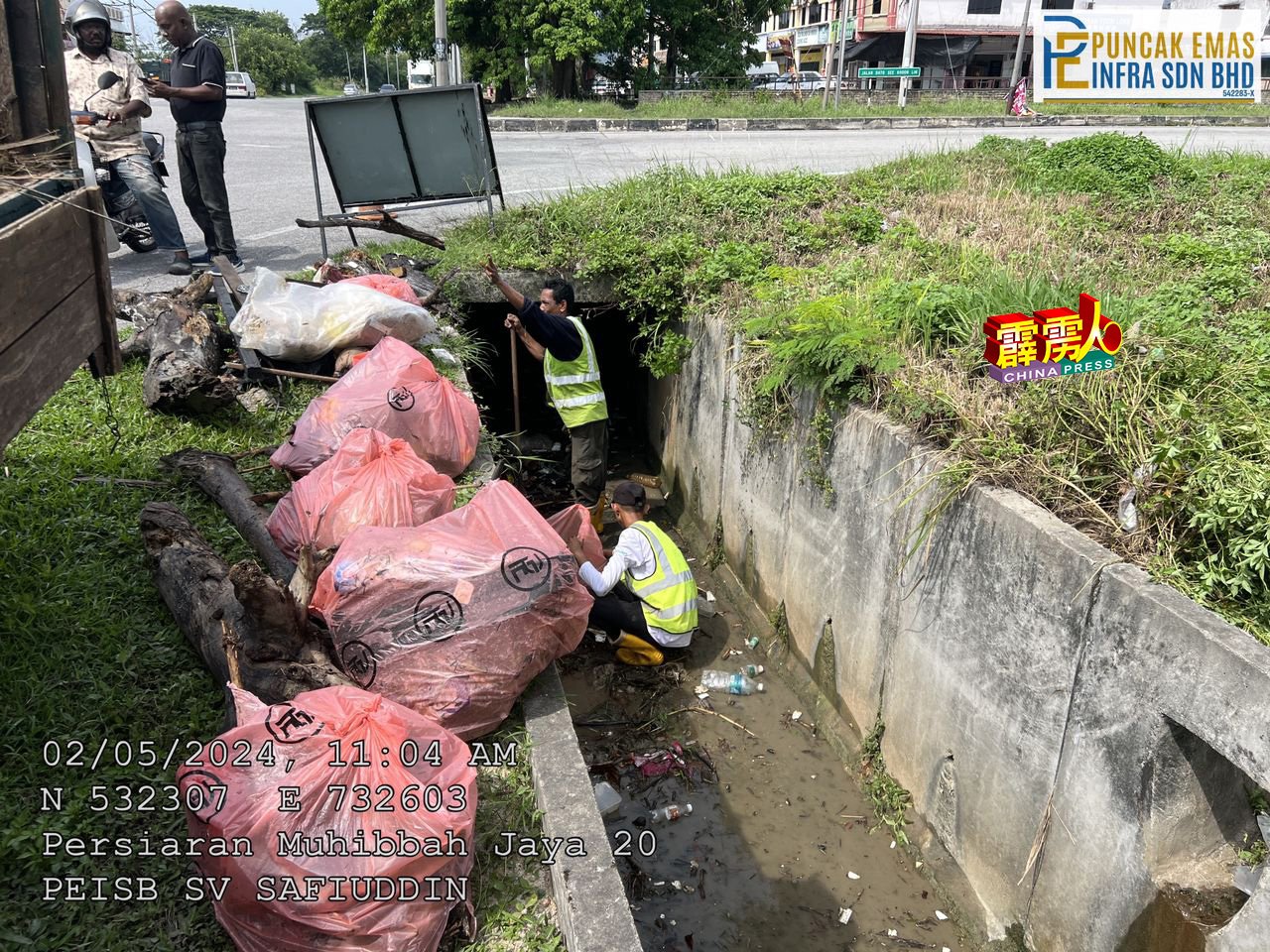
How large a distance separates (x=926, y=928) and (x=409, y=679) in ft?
7.90

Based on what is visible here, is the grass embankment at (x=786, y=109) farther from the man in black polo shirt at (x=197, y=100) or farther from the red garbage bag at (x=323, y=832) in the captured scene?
the red garbage bag at (x=323, y=832)

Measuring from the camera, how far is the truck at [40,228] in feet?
6.27

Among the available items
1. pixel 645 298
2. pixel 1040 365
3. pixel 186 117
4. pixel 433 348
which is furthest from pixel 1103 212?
pixel 186 117

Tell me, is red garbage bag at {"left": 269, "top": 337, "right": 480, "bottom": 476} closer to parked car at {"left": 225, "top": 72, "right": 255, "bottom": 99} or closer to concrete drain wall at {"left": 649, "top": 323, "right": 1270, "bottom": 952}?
→ concrete drain wall at {"left": 649, "top": 323, "right": 1270, "bottom": 952}

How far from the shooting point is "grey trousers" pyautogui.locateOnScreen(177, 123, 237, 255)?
627 centimetres

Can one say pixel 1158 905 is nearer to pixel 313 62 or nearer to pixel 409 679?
pixel 409 679

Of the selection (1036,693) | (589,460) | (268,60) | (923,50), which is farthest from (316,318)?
(268,60)

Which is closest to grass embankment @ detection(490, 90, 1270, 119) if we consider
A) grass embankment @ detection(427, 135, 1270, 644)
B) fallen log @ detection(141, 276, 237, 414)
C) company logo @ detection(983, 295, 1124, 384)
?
grass embankment @ detection(427, 135, 1270, 644)

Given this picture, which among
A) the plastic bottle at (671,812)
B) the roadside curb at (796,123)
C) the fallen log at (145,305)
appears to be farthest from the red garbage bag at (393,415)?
the roadside curb at (796,123)

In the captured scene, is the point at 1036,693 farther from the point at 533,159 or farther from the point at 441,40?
the point at 441,40

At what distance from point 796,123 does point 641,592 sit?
49.3 feet

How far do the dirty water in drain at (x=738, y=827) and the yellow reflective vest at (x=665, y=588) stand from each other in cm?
39

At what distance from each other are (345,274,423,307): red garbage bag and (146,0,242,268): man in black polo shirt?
1.41 metres

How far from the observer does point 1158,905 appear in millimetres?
2666
